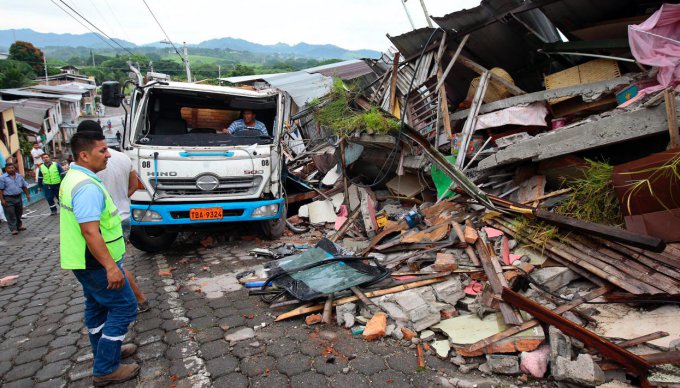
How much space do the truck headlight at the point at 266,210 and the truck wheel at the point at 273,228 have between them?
416 millimetres

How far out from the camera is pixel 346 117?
25.6 ft

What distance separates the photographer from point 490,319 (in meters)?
3.30

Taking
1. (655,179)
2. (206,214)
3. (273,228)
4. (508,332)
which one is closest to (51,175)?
(206,214)

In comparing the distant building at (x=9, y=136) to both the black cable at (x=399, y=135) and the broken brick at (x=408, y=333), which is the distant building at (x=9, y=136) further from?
the broken brick at (x=408, y=333)

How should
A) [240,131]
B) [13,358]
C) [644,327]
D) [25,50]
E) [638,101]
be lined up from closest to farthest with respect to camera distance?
[644,327]
[13,358]
[638,101]
[240,131]
[25,50]

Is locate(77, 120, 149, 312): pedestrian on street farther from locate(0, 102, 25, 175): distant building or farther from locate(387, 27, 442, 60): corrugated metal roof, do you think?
locate(0, 102, 25, 175): distant building

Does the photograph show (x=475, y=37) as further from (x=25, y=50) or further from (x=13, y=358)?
(x=25, y=50)

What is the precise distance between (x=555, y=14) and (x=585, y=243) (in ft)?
12.9

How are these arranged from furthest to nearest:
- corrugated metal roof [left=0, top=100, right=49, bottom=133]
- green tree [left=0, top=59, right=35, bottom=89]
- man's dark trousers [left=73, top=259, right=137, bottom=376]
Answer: green tree [left=0, top=59, right=35, bottom=89] < corrugated metal roof [left=0, top=100, right=49, bottom=133] < man's dark trousers [left=73, top=259, right=137, bottom=376]

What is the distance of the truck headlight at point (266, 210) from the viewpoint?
5.92 metres

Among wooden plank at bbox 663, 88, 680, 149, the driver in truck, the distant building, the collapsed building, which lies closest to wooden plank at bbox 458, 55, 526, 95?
the collapsed building

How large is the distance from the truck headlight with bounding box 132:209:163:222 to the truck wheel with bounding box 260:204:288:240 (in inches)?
66.0

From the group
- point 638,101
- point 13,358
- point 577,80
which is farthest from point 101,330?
point 577,80

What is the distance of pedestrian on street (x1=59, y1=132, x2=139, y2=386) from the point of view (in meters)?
2.62
